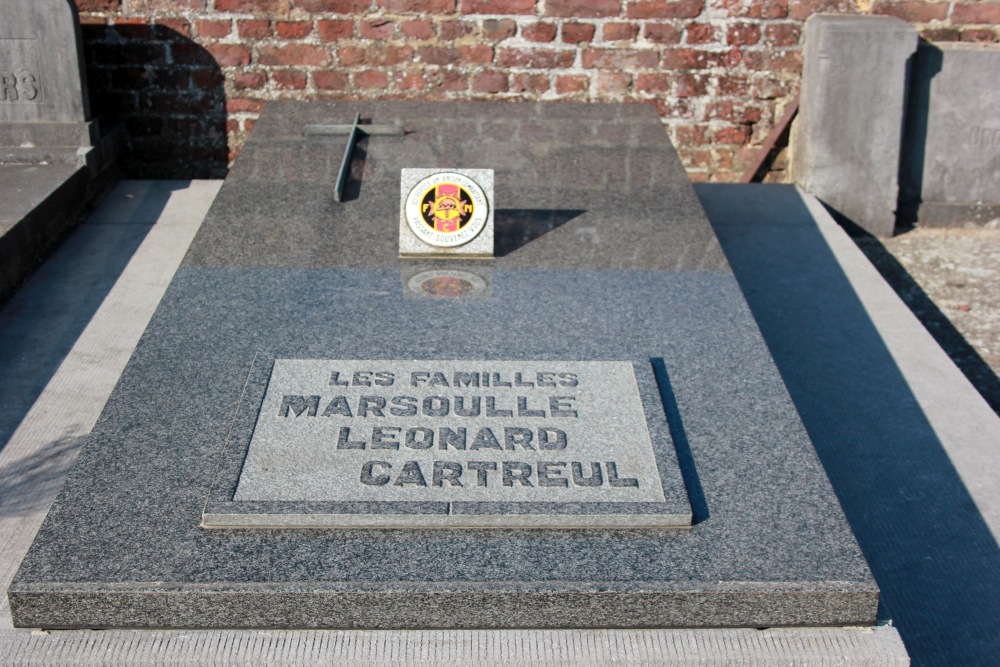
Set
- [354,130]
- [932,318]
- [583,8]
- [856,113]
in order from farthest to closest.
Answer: [583,8] → [856,113] → [354,130] → [932,318]

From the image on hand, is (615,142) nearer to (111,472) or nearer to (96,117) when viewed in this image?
(96,117)

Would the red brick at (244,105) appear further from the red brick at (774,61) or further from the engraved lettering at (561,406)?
the engraved lettering at (561,406)

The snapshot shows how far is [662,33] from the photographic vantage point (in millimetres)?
4332

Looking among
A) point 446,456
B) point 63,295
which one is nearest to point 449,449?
point 446,456

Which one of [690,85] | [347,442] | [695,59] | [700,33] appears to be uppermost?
[700,33]

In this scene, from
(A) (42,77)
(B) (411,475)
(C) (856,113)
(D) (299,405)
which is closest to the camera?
(B) (411,475)

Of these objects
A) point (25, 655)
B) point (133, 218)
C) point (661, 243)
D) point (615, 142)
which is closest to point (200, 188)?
point (133, 218)

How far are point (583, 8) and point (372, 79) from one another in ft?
2.95

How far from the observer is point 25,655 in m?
1.72

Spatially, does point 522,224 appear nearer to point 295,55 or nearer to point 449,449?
point 449,449

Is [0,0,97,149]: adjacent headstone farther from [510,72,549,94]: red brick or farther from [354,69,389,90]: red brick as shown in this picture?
[510,72,549,94]: red brick

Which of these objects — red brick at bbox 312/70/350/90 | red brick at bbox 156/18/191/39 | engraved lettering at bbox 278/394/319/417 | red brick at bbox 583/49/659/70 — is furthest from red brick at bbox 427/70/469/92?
engraved lettering at bbox 278/394/319/417

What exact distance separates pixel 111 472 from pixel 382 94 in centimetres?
268

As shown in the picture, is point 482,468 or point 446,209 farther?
point 446,209
